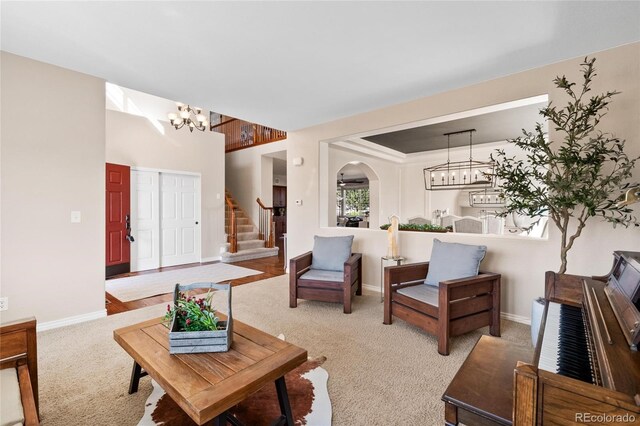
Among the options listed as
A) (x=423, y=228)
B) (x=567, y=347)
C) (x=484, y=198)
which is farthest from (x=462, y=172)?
(x=567, y=347)

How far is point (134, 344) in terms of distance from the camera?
4.97 ft

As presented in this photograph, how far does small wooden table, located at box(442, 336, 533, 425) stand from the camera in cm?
103

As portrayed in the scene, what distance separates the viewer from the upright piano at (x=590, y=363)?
66cm

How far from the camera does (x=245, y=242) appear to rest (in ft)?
23.0

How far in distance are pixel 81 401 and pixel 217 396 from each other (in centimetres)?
131

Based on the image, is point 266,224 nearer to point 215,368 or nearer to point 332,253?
point 332,253

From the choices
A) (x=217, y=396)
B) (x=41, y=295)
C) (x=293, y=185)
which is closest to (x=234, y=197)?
(x=293, y=185)

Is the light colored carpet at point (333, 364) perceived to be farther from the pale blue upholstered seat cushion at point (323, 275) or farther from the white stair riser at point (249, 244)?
the white stair riser at point (249, 244)

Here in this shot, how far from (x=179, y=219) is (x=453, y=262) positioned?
5567 millimetres

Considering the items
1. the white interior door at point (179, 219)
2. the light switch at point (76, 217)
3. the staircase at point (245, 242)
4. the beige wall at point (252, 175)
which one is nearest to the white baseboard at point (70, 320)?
the light switch at point (76, 217)

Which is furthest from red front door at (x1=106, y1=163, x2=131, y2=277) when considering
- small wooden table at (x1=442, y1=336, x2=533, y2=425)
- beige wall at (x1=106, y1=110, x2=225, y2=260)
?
small wooden table at (x1=442, y1=336, x2=533, y2=425)

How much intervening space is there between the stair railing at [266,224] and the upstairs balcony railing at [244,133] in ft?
5.35

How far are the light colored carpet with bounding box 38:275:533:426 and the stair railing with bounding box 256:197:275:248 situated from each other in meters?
4.02

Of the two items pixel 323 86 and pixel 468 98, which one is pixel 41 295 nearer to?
pixel 323 86
